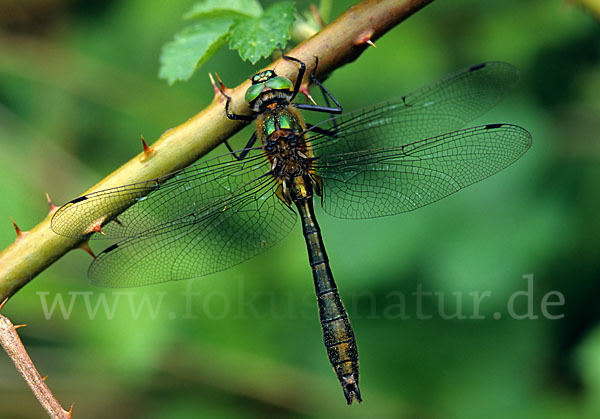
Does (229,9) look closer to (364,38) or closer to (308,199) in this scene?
(364,38)

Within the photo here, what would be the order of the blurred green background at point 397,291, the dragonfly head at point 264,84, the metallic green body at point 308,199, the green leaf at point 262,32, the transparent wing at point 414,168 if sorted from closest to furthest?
the green leaf at point 262,32, the dragonfly head at point 264,84, the transparent wing at point 414,168, the metallic green body at point 308,199, the blurred green background at point 397,291

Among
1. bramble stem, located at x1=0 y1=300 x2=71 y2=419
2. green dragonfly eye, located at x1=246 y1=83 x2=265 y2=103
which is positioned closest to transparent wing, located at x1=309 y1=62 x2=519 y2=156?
green dragonfly eye, located at x1=246 y1=83 x2=265 y2=103

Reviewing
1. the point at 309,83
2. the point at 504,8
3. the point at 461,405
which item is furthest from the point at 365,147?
the point at 461,405

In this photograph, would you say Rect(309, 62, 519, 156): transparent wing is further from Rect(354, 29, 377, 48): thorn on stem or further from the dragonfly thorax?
Rect(354, 29, 377, 48): thorn on stem

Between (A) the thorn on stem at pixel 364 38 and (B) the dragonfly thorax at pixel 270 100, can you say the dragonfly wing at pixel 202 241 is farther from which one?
(A) the thorn on stem at pixel 364 38

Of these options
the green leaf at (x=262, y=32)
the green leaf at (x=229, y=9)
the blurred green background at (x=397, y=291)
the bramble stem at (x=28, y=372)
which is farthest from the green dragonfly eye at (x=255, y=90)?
the blurred green background at (x=397, y=291)

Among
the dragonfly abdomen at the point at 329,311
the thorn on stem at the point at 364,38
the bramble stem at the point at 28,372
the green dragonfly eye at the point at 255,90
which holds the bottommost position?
the bramble stem at the point at 28,372

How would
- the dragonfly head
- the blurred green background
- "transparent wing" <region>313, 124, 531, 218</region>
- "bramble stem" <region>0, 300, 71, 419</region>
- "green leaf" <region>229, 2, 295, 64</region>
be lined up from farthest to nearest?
the blurred green background → "transparent wing" <region>313, 124, 531, 218</region> → the dragonfly head → "green leaf" <region>229, 2, 295, 64</region> → "bramble stem" <region>0, 300, 71, 419</region>
